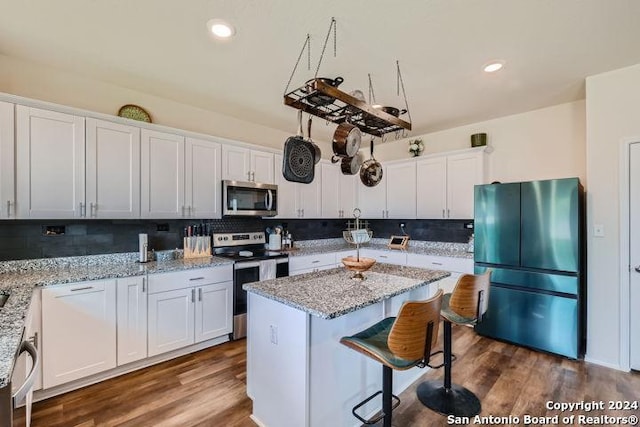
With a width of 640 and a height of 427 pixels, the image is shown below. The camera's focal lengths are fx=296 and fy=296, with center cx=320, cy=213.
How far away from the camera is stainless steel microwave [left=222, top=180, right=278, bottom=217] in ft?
11.5

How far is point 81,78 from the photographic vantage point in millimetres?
2812

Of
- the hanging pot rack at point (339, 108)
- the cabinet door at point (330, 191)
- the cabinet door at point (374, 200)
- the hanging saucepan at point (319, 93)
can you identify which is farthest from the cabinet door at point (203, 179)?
the cabinet door at point (374, 200)

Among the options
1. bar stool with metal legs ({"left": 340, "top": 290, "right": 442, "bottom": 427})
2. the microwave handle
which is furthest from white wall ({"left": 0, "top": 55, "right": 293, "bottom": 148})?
bar stool with metal legs ({"left": 340, "top": 290, "right": 442, "bottom": 427})

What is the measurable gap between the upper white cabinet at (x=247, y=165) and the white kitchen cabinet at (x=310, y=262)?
43.7 inches

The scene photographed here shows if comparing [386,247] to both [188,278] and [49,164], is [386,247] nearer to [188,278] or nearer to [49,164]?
[188,278]

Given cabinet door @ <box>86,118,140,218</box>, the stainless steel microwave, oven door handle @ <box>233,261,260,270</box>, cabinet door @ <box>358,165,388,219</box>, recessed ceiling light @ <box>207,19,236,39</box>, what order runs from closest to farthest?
recessed ceiling light @ <box>207,19,236,39</box> < cabinet door @ <box>86,118,140,218</box> < oven door handle @ <box>233,261,260,270</box> < the stainless steel microwave < cabinet door @ <box>358,165,388,219</box>

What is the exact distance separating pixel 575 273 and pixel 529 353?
35.5 inches

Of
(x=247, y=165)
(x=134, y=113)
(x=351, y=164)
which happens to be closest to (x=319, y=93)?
(x=351, y=164)

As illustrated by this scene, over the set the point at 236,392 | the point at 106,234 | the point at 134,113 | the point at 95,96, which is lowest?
the point at 236,392

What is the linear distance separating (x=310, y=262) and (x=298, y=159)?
2.32 m

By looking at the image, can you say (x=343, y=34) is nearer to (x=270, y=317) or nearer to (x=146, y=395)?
(x=270, y=317)

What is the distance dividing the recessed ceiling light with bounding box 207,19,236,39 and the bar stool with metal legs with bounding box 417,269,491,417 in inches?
92.9

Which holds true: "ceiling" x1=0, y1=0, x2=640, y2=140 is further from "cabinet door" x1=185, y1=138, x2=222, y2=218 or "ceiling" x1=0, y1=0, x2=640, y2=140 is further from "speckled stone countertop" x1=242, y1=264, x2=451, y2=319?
"speckled stone countertop" x1=242, y1=264, x2=451, y2=319

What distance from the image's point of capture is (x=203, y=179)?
336cm
